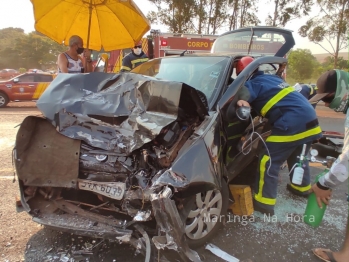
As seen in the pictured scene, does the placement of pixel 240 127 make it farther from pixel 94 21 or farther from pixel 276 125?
pixel 94 21

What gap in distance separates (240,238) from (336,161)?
1129 millimetres

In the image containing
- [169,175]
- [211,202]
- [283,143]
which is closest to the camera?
[169,175]

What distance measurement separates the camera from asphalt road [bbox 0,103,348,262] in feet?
7.67

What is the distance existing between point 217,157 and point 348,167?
97cm

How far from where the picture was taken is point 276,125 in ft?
9.66

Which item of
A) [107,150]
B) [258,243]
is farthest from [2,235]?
[258,243]

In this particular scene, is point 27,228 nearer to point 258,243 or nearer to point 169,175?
point 169,175

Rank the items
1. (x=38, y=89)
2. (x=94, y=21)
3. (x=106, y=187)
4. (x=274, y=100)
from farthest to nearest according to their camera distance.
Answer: (x=38, y=89) < (x=94, y=21) < (x=274, y=100) < (x=106, y=187)

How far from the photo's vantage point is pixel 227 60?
311cm

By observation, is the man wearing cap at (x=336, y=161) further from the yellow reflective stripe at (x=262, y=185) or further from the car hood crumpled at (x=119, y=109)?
the car hood crumpled at (x=119, y=109)

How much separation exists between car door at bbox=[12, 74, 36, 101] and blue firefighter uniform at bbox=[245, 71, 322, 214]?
10.1m

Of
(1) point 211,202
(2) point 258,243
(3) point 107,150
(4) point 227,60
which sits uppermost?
(4) point 227,60

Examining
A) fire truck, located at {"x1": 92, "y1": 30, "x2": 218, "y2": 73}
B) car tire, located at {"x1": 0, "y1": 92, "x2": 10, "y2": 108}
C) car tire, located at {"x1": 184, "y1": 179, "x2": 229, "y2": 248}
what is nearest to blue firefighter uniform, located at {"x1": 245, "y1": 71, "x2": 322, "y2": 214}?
car tire, located at {"x1": 184, "y1": 179, "x2": 229, "y2": 248}

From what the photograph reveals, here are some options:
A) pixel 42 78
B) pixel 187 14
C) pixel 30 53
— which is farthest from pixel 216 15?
pixel 30 53
